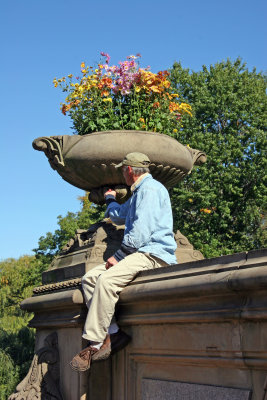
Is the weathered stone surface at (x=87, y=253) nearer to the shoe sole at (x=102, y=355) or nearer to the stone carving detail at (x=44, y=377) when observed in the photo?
the stone carving detail at (x=44, y=377)

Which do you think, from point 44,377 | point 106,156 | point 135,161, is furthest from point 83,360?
point 106,156

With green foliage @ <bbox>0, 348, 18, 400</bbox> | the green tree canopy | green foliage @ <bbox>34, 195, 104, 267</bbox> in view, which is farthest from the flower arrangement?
green foliage @ <bbox>34, 195, 104, 267</bbox>

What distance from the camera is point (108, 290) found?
433cm

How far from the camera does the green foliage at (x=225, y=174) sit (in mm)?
23562

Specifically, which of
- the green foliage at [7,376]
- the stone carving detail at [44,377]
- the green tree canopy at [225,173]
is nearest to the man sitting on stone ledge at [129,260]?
the stone carving detail at [44,377]

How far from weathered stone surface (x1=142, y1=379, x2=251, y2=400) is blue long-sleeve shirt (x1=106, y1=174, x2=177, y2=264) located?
39.0 inches

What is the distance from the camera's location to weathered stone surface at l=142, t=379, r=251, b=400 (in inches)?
130

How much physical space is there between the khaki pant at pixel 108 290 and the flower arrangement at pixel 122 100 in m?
1.95

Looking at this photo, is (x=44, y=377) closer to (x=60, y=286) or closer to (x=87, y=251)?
(x=60, y=286)

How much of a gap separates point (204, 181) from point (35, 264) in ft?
41.5

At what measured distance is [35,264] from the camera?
32406 mm

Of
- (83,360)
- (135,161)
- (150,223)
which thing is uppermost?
(135,161)

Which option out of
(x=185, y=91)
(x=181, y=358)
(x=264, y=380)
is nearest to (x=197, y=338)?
(x=181, y=358)

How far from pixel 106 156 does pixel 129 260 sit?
1.43 metres
